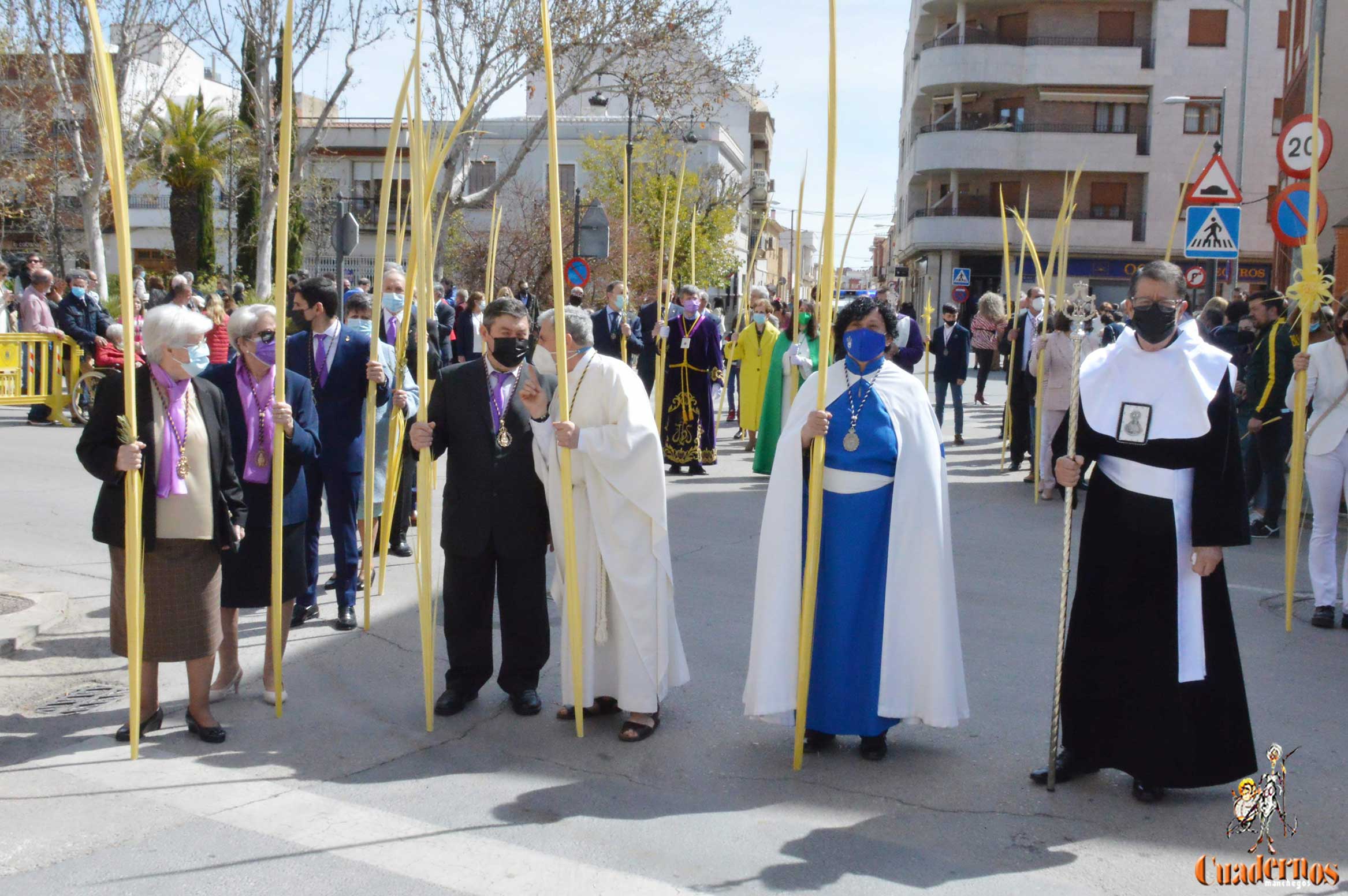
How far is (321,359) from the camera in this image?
7.18 m

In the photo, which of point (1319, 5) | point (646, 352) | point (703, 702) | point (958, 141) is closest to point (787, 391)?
point (646, 352)

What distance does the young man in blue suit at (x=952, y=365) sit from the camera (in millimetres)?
15938

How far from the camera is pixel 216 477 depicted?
524 centimetres

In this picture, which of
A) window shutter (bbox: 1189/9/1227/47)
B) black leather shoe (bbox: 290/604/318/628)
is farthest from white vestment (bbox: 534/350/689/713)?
window shutter (bbox: 1189/9/1227/47)

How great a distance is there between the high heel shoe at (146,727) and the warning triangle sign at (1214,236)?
10.6 metres

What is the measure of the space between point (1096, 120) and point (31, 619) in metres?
45.7

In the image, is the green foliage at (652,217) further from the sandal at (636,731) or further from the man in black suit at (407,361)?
the sandal at (636,731)

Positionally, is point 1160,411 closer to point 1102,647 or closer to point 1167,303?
point 1167,303

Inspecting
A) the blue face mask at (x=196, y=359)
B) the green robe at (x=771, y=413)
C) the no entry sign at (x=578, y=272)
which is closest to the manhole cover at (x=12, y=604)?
the blue face mask at (x=196, y=359)

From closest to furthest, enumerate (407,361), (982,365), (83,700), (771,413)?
(83,700)
(407,361)
(771,413)
(982,365)

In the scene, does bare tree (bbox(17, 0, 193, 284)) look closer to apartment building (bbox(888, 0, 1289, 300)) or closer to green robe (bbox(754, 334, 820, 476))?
green robe (bbox(754, 334, 820, 476))

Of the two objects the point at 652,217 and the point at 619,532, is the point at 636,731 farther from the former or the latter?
the point at 652,217

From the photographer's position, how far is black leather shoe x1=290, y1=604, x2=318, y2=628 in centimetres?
715

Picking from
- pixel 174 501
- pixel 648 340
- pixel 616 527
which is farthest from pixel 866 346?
pixel 648 340
